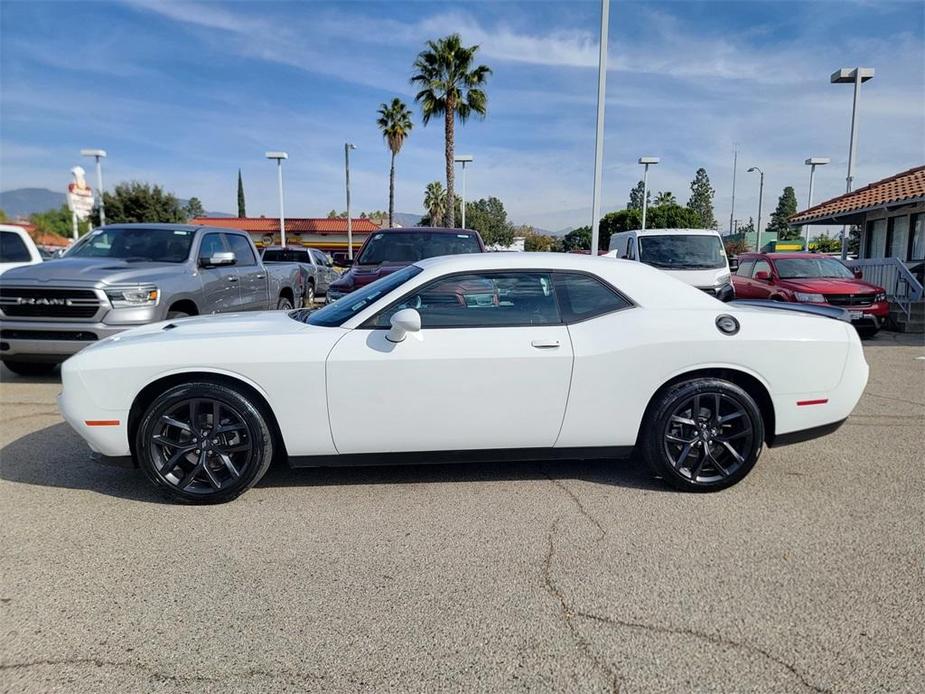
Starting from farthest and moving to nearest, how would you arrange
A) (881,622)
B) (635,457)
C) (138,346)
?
(635,457), (138,346), (881,622)

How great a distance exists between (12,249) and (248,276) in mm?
3426

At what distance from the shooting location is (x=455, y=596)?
107 inches

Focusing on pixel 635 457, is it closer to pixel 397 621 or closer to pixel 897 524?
pixel 897 524

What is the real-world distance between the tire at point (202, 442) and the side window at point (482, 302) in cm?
94

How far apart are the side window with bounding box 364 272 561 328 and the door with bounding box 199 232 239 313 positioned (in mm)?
4704

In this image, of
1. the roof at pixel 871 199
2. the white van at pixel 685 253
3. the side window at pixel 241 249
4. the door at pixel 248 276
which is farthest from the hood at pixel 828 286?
the side window at pixel 241 249

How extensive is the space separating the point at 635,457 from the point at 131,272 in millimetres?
5683

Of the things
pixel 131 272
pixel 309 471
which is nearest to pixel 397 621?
pixel 309 471

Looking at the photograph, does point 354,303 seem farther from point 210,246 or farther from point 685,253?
point 685,253

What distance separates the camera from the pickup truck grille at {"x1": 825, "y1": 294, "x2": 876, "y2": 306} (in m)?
11.2

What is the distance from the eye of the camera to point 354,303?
4.03 meters

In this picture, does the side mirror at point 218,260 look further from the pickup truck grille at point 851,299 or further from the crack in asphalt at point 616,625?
the pickup truck grille at point 851,299

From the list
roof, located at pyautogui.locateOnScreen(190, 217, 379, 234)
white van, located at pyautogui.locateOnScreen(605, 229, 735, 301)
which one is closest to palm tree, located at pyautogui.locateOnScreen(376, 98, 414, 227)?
roof, located at pyautogui.locateOnScreen(190, 217, 379, 234)

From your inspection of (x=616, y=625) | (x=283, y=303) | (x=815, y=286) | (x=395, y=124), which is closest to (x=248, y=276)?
(x=283, y=303)
